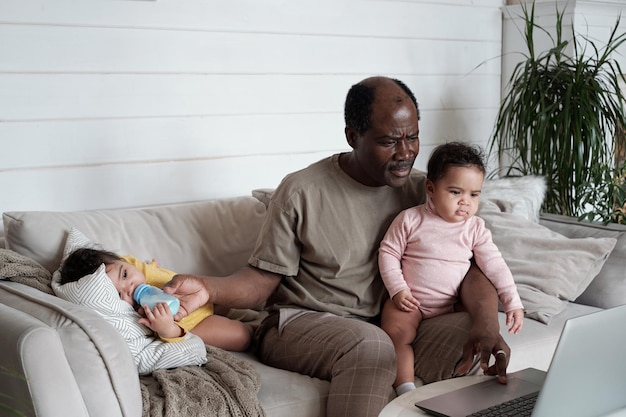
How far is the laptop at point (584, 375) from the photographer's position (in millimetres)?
1394

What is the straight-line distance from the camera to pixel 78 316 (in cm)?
172

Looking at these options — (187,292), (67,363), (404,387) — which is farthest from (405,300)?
(67,363)

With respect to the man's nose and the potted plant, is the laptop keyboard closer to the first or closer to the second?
the man's nose

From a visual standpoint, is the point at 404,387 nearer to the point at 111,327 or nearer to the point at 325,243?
the point at 325,243

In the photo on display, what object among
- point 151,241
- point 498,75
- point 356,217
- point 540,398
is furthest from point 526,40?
point 540,398

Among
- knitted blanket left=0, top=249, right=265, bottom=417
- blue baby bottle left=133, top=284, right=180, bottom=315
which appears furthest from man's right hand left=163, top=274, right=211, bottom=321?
knitted blanket left=0, top=249, right=265, bottom=417

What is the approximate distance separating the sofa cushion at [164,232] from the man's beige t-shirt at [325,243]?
0.27m

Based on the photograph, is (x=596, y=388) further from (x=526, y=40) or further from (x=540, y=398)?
(x=526, y=40)

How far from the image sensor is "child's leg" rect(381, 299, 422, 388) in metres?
2.10

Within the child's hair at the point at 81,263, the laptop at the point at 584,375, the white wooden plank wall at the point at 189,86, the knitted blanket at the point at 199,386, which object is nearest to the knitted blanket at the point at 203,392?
the knitted blanket at the point at 199,386

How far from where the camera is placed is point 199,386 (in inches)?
73.9

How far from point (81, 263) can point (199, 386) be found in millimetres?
457

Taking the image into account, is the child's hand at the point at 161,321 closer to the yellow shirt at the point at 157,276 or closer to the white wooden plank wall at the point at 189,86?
the yellow shirt at the point at 157,276

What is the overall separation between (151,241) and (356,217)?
0.60 m
